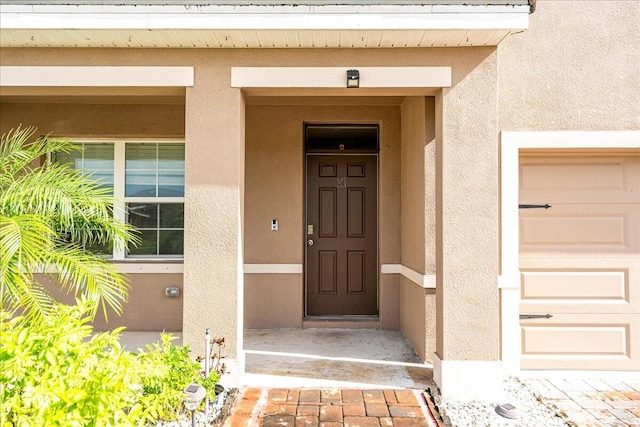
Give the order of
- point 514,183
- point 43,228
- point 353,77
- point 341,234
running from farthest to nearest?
point 341,234, point 514,183, point 353,77, point 43,228

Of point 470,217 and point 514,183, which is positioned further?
point 514,183

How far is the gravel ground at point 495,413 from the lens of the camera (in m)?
3.35

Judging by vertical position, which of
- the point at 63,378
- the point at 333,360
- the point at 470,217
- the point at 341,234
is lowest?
the point at 333,360

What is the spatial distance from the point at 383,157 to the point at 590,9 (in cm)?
268

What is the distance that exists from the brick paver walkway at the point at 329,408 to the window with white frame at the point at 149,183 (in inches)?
107

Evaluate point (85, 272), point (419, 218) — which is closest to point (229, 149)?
point (85, 272)

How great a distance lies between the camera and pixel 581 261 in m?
4.38

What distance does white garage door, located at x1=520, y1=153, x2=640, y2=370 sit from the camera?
4352mm

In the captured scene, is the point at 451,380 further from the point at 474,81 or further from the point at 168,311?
the point at 168,311

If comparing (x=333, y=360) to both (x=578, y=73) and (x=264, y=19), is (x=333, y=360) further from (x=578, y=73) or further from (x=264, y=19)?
(x=578, y=73)

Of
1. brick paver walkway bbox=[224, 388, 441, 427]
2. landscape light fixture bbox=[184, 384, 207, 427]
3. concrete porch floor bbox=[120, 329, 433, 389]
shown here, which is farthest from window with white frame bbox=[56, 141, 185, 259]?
landscape light fixture bbox=[184, 384, 207, 427]

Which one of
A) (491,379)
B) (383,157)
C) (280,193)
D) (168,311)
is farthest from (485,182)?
(168,311)

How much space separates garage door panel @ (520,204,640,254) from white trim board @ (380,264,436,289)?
984 millimetres

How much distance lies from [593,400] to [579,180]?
211cm
